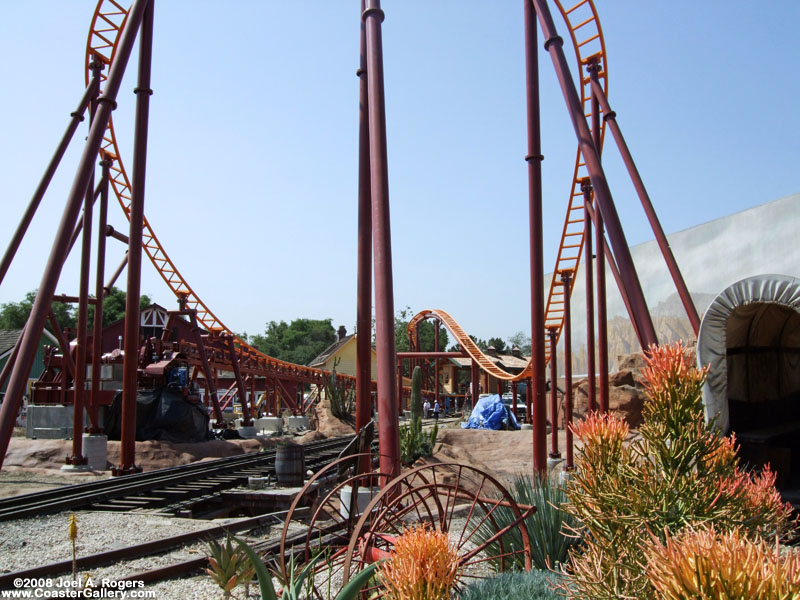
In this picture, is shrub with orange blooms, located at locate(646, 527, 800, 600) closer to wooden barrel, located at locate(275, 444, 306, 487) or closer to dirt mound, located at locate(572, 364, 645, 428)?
wooden barrel, located at locate(275, 444, 306, 487)

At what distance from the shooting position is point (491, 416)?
83.4 ft

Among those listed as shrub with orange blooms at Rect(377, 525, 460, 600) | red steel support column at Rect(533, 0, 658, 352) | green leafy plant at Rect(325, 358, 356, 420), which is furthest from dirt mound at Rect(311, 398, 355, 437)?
shrub with orange blooms at Rect(377, 525, 460, 600)

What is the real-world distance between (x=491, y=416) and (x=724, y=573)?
79.8ft

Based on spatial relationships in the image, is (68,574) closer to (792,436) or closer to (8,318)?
(792,436)

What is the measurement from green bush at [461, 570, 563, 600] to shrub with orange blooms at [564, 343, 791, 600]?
0.33m

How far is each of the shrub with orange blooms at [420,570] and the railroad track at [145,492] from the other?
531cm

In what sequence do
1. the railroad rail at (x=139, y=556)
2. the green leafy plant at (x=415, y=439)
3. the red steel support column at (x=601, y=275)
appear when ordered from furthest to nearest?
1. the green leafy plant at (x=415, y=439)
2. the red steel support column at (x=601, y=275)
3. the railroad rail at (x=139, y=556)

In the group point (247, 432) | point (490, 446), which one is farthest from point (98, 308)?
point (490, 446)

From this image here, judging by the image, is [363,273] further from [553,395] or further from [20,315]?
[20,315]

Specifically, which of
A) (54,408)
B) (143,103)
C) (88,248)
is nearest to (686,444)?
(143,103)

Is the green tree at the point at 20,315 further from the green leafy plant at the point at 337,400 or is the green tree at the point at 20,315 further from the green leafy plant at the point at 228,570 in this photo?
the green leafy plant at the point at 228,570

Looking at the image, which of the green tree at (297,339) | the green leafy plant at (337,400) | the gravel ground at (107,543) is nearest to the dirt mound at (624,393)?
the green leafy plant at (337,400)

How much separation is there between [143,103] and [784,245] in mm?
16529

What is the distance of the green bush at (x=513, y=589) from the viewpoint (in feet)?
9.50
